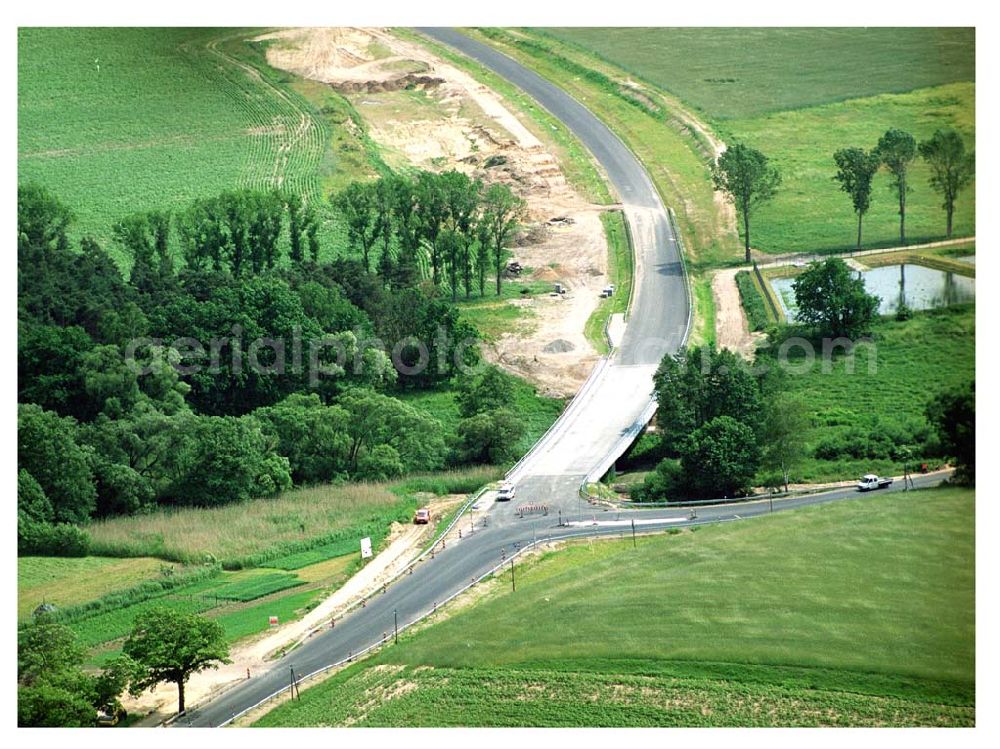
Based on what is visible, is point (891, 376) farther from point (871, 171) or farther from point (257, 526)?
point (257, 526)

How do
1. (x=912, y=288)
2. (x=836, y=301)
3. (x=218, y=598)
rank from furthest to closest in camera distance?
(x=912, y=288) → (x=836, y=301) → (x=218, y=598)

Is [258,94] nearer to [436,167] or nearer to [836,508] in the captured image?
[436,167]

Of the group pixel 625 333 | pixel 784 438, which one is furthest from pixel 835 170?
pixel 784 438

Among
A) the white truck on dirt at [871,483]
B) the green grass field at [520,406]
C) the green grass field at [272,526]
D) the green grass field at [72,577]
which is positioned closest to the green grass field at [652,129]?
the green grass field at [520,406]

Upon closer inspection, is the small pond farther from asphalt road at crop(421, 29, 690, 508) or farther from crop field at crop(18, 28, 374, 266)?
crop field at crop(18, 28, 374, 266)

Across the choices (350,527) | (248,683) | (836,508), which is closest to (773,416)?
(836,508)

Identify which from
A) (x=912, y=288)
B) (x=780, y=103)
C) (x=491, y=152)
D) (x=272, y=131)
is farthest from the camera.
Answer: (x=272, y=131)

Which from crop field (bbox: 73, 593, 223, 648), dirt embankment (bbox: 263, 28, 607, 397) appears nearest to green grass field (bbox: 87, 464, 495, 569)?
crop field (bbox: 73, 593, 223, 648)

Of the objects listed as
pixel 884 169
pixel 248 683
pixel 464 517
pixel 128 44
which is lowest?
pixel 248 683
